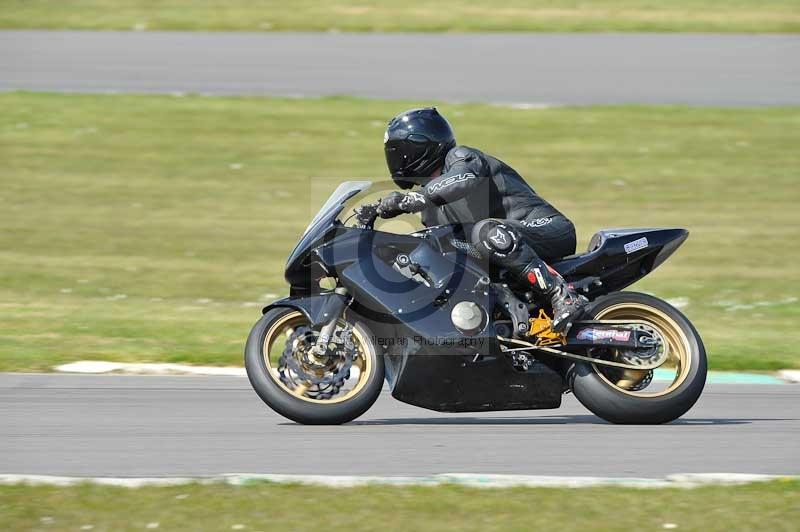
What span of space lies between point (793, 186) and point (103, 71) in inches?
428

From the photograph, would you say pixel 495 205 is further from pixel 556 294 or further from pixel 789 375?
pixel 789 375

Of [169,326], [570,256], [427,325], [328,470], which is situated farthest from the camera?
[169,326]

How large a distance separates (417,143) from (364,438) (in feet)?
5.40

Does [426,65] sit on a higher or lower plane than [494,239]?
higher

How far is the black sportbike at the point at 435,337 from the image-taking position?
6.93 meters

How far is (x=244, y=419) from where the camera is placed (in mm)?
7281

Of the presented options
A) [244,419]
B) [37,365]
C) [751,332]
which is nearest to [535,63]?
[751,332]

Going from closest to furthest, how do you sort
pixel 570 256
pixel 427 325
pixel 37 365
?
pixel 427 325
pixel 570 256
pixel 37 365

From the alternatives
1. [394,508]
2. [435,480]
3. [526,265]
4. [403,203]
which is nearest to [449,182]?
[403,203]

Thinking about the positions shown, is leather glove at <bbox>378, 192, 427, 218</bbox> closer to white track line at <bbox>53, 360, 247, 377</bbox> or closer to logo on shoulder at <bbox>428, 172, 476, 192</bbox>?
logo on shoulder at <bbox>428, 172, 476, 192</bbox>

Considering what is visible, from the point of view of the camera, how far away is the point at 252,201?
1579 centimetres

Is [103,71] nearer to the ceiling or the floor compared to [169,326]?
nearer to the ceiling

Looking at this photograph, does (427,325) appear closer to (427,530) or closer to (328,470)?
(328,470)

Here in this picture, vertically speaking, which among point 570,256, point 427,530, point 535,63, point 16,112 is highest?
point 535,63
